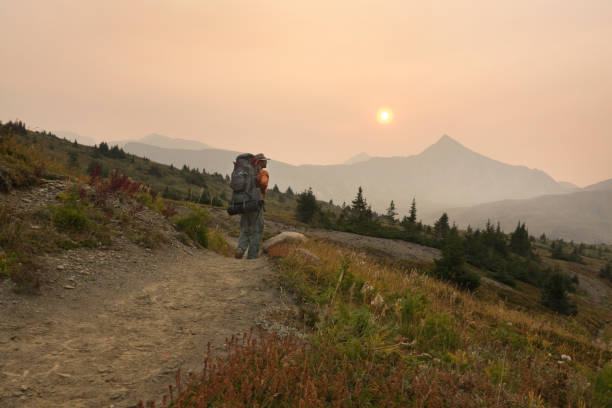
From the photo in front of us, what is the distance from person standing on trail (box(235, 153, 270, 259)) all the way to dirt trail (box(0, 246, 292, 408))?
2.45 m

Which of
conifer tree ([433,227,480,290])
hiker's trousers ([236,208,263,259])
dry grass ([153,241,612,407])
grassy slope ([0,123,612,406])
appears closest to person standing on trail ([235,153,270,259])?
hiker's trousers ([236,208,263,259])

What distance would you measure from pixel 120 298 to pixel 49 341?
5.79 ft

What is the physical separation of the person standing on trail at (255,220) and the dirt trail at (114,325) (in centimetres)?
245

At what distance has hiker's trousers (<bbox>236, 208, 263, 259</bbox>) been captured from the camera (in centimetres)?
986

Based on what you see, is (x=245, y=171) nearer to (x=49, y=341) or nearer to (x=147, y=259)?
(x=147, y=259)

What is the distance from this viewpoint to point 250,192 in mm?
9445

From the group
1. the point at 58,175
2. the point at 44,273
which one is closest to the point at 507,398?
the point at 44,273

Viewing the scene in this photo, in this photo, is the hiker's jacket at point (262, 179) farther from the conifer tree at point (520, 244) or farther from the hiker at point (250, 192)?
the conifer tree at point (520, 244)

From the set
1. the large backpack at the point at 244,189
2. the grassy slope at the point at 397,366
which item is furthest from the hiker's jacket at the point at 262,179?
the grassy slope at the point at 397,366

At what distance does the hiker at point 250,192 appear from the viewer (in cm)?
936

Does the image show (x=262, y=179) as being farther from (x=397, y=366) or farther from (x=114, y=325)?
(x=397, y=366)

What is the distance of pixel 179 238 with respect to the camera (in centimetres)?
1068

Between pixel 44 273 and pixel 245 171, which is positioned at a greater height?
pixel 245 171

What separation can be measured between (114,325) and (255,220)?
578cm
